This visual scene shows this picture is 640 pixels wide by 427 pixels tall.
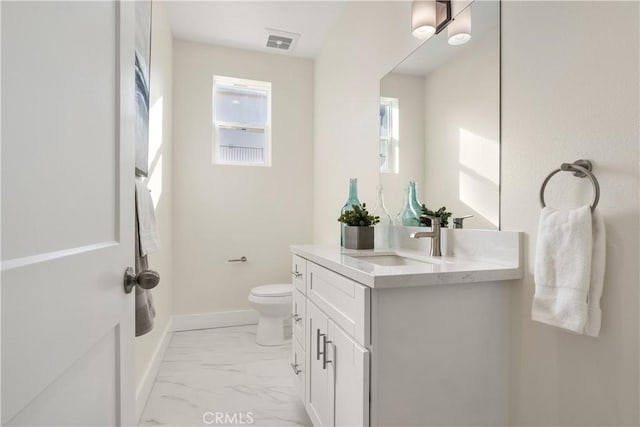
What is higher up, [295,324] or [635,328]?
[635,328]

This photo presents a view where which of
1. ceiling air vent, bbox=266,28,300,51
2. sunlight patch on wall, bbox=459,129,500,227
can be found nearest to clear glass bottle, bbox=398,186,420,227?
sunlight patch on wall, bbox=459,129,500,227

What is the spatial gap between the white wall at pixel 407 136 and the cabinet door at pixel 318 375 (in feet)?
2.55

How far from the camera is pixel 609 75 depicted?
854 mm

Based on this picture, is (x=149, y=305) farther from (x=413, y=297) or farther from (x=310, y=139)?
(x=310, y=139)

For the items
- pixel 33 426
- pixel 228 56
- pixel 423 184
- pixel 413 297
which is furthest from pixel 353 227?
pixel 228 56

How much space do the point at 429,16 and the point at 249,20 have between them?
168cm

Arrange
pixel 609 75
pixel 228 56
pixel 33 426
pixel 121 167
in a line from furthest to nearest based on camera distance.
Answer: pixel 228 56
pixel 609 75
pixel 121 167
pixel 33 426

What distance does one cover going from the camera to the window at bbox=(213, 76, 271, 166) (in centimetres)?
316

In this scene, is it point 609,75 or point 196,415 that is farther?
point 196,415

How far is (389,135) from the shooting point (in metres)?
1.89

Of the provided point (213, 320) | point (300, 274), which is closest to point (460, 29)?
point (300, 274)

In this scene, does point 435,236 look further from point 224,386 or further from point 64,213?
point 224,386

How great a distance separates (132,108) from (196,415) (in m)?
1.61

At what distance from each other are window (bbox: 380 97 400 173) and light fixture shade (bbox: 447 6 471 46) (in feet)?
1.47
